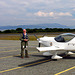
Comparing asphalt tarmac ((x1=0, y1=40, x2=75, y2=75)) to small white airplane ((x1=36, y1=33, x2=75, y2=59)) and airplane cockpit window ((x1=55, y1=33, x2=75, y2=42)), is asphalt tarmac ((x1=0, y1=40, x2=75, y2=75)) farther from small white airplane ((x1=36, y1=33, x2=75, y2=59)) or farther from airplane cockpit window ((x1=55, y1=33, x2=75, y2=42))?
airplane cockpit window ((x1=55, y1=33, x2=75, y2=42))

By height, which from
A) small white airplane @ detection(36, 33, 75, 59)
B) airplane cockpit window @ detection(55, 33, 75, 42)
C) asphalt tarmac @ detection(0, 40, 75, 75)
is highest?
airplane cockpit window @ detection(55, 33, 75, 42)

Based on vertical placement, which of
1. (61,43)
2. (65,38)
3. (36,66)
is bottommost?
(36,66)

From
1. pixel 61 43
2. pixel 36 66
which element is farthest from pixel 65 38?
pixel 36 66

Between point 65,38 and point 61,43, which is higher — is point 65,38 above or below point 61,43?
above

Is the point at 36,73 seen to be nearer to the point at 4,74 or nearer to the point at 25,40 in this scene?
the point at 4,74

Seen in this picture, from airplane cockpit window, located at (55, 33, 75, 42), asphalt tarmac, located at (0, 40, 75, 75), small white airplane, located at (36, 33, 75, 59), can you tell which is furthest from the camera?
airplane cockpit window, located at (55, 33, 75, 42)

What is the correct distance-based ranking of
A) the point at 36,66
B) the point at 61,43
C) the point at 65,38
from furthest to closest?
1. the point at 65,38
2. the point at 61,43
3. the point at 36,66

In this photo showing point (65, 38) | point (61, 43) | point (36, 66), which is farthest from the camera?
point (65, 38)

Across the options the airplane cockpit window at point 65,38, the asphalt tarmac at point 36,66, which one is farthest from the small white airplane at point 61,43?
the asphalt tarmac at point 36,66

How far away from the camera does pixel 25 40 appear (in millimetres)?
9664

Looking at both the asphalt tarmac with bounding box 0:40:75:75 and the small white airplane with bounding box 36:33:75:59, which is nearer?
the asphalt tarmac with bounding box 0:40:75:75

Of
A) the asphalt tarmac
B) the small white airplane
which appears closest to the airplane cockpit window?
the small white airplane

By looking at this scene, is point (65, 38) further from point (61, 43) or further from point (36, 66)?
point (36, 66)

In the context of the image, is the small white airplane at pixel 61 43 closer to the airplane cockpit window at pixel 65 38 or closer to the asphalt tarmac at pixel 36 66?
the airplane cockpit window at pixel 65 38
